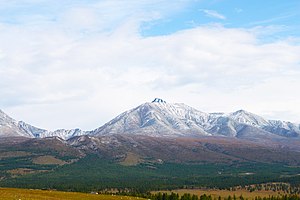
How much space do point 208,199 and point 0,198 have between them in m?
113

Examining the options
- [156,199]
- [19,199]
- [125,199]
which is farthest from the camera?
[156,199]

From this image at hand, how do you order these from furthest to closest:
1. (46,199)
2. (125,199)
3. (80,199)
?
(125,199) < (80,199) < (46,199)

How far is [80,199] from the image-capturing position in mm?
100438

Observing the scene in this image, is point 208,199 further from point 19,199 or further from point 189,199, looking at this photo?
point 19,199

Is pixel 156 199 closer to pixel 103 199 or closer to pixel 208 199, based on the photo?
pixel 208 199

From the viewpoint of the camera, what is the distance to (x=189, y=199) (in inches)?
7013

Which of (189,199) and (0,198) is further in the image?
(189,199)

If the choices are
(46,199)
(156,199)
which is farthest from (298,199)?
(46,199)

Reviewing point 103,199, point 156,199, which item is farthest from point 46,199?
point 156,199

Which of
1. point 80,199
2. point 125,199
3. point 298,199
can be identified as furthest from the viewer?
point 298,199

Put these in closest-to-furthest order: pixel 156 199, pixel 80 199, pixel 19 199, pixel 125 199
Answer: pixel 19 199 < pixel 80 199 < pixel 125 199 < pixel 156 199

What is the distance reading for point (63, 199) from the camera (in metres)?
92.6

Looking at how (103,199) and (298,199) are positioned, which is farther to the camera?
(298,199)

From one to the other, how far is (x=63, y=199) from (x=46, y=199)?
5570 mm
